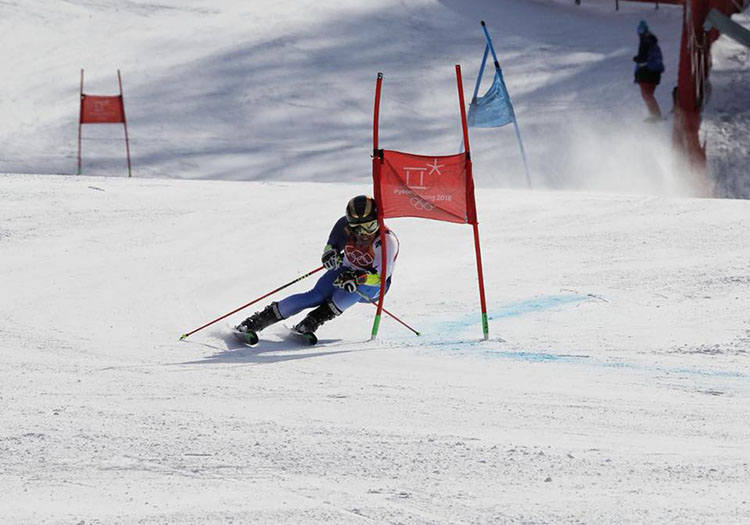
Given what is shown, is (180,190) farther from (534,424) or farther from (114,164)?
(534,424)

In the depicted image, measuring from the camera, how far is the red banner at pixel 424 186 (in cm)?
739

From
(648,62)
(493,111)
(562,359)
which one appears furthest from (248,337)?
(648,62)

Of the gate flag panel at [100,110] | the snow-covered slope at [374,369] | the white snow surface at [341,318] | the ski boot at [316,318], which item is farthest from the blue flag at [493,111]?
the ski boot at [316,318]

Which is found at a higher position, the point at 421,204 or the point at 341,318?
the point at 421,204

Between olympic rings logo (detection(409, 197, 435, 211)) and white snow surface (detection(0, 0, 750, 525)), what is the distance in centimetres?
90

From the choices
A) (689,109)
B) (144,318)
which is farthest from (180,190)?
(689,109)

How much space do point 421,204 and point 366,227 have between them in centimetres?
45

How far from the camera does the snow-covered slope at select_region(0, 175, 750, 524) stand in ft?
13.5

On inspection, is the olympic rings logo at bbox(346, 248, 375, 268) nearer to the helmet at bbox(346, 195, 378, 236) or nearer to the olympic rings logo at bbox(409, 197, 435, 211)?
the helmet at bbox(346, 195, 378, 236)

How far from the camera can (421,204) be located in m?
7.41

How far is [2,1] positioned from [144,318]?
1706 centimetres

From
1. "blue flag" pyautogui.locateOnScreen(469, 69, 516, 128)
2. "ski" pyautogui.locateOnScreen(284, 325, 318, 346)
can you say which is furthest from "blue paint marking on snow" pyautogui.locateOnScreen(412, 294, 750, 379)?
"blue flag" pyautogui.locateOnScreen(469, 69, 516, 128)

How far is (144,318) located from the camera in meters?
8.22

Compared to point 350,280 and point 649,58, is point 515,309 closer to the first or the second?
→ point 350,280
